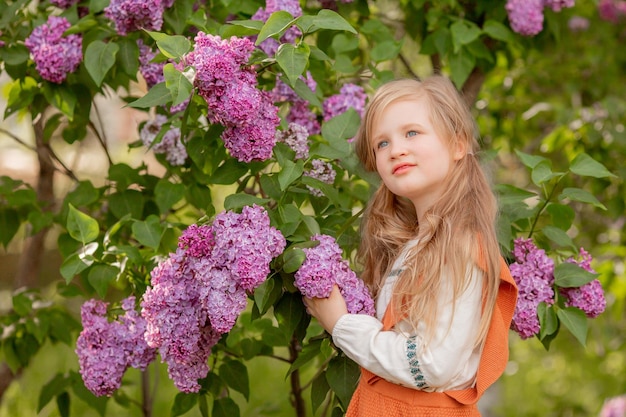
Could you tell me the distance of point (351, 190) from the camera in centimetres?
236

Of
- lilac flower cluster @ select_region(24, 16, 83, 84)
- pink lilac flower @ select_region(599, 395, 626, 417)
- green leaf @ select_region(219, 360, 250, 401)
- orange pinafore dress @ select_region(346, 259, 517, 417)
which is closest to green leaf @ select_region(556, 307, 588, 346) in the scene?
orange pinafore dress @ select_region(346, 259, 517, 417)

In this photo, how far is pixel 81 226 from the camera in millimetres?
1998

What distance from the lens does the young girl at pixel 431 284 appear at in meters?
1.68

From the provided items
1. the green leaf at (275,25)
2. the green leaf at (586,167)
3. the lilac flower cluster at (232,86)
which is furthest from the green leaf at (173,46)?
the green leaf at (586,167)

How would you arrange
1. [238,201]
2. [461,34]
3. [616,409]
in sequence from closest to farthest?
1. [238,201]
2. [461,34]
3. [616,409]

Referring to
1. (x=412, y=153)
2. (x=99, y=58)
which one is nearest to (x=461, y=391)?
(x=412, y=153)

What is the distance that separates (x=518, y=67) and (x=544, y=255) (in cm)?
200

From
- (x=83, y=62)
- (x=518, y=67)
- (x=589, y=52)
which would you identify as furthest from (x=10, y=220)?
(x=589, y=52)

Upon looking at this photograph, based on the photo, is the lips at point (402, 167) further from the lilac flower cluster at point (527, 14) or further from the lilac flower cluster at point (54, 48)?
the lilac flower cluster at point (527, 14)

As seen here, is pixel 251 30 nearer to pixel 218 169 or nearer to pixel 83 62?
pixel 218 169

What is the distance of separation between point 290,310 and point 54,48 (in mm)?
945

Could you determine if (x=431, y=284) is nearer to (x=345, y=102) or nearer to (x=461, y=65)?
(x=345, y=102)

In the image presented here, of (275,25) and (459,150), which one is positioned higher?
(275,25)

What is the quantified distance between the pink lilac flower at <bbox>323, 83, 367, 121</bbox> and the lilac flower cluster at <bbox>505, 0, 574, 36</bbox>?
652 millimetres
